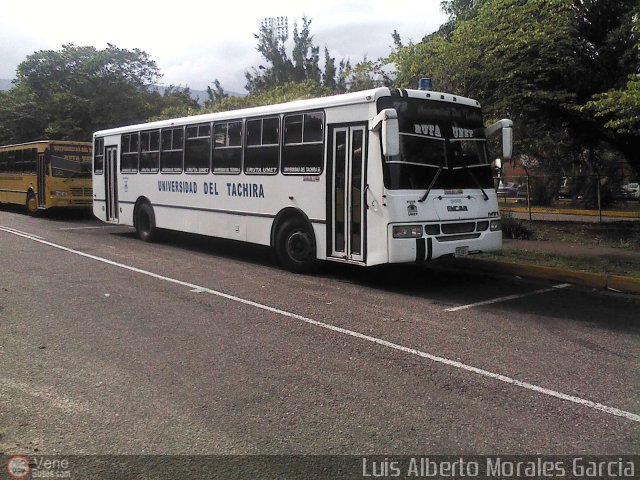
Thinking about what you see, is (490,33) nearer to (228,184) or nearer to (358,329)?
(228,184)

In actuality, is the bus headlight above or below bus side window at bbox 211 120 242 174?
below

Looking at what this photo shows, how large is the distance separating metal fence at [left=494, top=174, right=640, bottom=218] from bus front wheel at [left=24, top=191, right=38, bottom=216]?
17.2 meters

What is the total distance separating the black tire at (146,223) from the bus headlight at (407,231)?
7543 millimetres

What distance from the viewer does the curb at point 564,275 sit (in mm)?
8633

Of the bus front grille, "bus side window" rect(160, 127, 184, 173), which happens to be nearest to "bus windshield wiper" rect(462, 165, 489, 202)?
the bus front grille

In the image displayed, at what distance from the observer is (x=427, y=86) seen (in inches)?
361

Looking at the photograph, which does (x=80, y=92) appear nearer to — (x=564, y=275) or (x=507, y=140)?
(x=507, y=140)

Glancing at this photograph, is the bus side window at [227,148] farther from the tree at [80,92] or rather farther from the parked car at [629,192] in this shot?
the tree at [80,92]

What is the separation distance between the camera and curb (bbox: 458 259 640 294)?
28.3 ft

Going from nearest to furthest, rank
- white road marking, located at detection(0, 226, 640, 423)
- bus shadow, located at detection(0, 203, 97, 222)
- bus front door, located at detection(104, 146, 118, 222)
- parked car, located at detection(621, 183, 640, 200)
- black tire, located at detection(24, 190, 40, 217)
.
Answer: white road marking, located at detection(0, 226, 640, 423) < bus front door, located at detection(104, 146, 118, 222) < bus shadow, located at detection(0, 203, 97, 222) < black tire, located at detection(24, 190, 40, 217) < parked car, located at detection(621, 183, 640, 200)

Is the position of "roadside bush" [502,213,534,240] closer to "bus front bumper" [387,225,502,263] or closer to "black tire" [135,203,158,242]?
"bus front bumper" [387,225,502,263]

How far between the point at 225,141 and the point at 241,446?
27.8 feet

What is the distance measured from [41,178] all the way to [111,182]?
695 centimetres

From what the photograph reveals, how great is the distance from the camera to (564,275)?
30.8 ft
